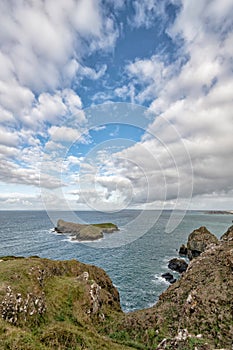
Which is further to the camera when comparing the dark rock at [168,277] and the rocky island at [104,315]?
the dark rock at [168,277]

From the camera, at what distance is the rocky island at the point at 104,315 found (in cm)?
1746

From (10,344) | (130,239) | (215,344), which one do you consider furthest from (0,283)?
(130,239)

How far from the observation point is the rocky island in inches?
687

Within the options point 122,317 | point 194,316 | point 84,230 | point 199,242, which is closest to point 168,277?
point 199,242

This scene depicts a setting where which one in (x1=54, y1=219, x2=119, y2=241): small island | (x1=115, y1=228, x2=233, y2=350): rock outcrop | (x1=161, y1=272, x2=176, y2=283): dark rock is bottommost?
(x1=161, y1=272, x2=176, y2=283): dark rock

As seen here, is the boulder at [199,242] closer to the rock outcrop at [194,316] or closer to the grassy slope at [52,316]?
the rock outcrop at [194,316]

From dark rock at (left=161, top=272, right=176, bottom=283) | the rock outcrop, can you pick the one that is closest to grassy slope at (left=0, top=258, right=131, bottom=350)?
the rock outcrop

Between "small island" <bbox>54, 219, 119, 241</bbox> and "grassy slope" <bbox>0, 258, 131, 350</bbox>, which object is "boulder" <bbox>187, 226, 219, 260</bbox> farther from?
"small island" <bbox>54, 219, 119, 241</bbox>

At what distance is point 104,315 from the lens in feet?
93.6

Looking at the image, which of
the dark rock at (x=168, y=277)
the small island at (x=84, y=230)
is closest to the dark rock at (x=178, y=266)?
the dark rock at (x=168, y=277)

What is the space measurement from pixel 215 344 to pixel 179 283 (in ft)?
→ 39.8

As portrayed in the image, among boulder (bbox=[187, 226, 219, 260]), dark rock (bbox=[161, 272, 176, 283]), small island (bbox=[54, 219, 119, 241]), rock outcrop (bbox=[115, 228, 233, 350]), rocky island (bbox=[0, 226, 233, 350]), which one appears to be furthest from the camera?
small island (bbox=[54, 219, 119, 241])

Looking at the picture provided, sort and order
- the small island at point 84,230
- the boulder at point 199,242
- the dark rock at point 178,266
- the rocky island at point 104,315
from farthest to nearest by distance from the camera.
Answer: the small island at point 84,230 < the boulder at point 199,242 < the dark rock at point 178,266 < the rocky island at point 104,315

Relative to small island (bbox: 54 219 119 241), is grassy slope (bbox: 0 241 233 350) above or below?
above
